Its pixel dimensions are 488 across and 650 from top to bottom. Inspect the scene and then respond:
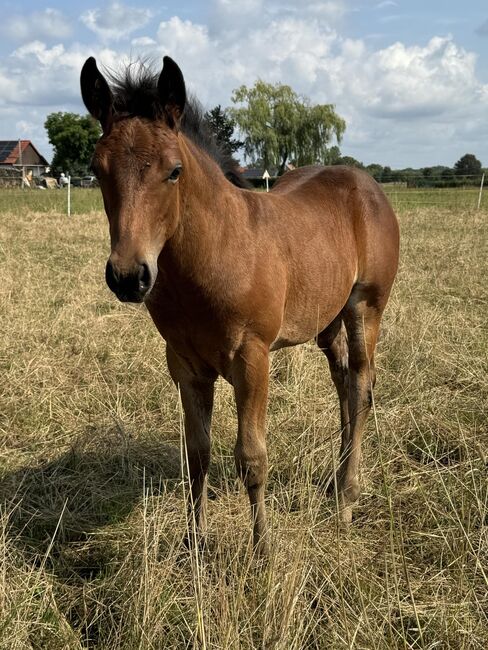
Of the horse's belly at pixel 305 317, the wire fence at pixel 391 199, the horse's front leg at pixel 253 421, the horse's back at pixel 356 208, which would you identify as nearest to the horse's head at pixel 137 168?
the horse's front leg at pixel 253 421

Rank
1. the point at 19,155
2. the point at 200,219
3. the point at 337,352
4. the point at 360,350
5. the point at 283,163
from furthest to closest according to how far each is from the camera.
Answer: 1. the point at 19,155
2. the point at 283,163
3. the point at 337,352
4. the point at 360,350
5. the point at 200,219

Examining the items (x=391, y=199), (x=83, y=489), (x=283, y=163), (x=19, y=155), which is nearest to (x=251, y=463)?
(x=83, y=489)

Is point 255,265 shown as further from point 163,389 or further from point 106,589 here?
point 163,389

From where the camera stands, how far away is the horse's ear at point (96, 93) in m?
2.34

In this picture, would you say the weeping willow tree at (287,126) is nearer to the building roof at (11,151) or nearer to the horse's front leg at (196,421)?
the building roof at (11,151)

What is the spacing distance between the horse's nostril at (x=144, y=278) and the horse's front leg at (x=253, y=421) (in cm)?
75

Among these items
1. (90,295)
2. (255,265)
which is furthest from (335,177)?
(90,295)

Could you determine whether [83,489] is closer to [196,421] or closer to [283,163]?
[196,421]

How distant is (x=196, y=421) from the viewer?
311cm

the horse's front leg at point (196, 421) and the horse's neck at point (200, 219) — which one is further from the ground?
the horse's neck at point (200, 219)

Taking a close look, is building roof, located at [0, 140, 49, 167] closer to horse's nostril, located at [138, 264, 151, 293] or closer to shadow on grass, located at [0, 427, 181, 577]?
shadow on grass, located at [0, 427, 181, 577]

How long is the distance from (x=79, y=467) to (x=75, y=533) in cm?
60

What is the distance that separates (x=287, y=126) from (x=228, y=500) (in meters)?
46.3

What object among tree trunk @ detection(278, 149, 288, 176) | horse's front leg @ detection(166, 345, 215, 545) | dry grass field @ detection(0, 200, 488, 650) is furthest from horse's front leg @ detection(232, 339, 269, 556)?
tree trunk @ detection(278, 149, 288, 176)
